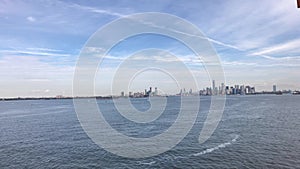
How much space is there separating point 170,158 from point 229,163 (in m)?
9.68

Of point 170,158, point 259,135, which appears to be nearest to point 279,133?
point 259,135

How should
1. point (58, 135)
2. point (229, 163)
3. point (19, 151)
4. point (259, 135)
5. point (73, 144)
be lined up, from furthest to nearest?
point (58, 135) < point (259, 135) < point (73, 144) < point (19, 151) < point (229, 163)

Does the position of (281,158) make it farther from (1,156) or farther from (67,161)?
(1,156)

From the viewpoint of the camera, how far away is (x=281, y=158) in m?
43.7

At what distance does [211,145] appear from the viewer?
52375 mm

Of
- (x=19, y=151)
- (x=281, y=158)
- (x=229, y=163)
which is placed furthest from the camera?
(x=19, y=151)

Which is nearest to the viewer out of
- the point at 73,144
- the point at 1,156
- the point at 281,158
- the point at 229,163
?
the point at 229,163

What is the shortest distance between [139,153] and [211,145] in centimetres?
1493

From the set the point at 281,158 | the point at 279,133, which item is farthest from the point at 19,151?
the point at 279,133

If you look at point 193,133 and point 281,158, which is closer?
point 281,158

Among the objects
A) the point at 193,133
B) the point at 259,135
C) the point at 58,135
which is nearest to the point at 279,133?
the point at 259,135

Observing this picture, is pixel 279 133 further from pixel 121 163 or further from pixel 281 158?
pixel 121 163

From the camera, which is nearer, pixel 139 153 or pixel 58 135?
pixel 139 153

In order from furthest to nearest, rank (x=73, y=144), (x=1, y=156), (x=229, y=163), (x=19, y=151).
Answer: (x=73, y=144), (x=19, y=151), (x=1, y=156), (x=229, y=163)
